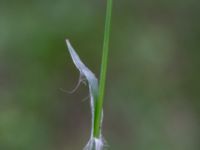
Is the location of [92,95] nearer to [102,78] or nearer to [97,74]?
[102,78]

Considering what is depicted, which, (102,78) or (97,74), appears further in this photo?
(97,74)

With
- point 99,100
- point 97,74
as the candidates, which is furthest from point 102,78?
point 97,74

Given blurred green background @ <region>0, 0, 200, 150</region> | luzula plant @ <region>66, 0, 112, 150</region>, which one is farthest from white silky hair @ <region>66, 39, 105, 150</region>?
blurred green background @ <region>0, 0, 200, 150</region>

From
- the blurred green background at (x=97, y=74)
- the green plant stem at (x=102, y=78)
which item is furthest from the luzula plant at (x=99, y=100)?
the blurred green background at (x=97, y=74)

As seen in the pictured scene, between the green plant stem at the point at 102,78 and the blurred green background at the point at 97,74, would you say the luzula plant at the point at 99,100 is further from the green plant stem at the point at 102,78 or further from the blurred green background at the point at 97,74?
the blurred green background at the point at 97,74

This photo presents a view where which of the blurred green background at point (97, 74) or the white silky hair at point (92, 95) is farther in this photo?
the blurred green background at point (97, 74)

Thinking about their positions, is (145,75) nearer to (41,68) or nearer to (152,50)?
(152,50)

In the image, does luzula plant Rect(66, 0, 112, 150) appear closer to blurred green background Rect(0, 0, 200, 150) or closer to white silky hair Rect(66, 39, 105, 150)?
white silky hair Rect(66, 39, 105, 150)

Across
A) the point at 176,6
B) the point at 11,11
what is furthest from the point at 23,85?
the point at 176,6
